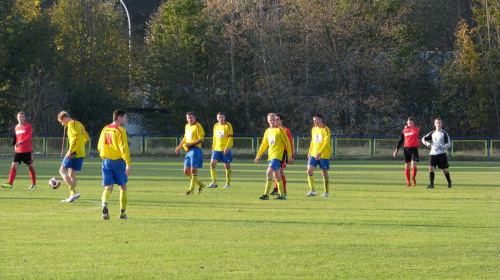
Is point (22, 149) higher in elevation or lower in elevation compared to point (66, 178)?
higher

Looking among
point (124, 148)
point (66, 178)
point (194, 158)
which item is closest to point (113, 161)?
point (124, 148)

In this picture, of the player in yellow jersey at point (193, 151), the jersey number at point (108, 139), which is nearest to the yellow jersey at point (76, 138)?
the player in yellow jersey at point (193, 151)

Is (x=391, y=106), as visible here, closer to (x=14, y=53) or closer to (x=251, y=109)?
(x=251, y=109)

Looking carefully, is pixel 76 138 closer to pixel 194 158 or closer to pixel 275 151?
pixel 194 158

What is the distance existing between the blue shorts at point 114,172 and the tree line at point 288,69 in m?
35.2

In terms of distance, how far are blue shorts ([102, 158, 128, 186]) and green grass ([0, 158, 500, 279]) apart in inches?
24.4

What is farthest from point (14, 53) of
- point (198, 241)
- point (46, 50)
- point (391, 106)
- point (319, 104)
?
point (198, 241)

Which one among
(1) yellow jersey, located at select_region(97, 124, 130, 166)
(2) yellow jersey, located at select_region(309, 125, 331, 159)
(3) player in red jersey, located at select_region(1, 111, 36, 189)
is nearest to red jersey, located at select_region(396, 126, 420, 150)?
(2) yellow jersey, located at select_region(309, 125, 331, 159)

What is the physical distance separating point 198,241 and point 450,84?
131ft

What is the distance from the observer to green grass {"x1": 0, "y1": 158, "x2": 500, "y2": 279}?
770cm

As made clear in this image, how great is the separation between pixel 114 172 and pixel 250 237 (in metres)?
3.09

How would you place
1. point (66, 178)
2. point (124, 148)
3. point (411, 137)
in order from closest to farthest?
point (124, 148)
point (66, 178)
point (411, 137)

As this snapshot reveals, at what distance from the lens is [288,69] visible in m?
48.6

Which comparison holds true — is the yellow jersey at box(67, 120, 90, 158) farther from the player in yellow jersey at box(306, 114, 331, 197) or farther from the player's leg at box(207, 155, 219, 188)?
the player in yellow jersey at box(306, 114, 331, 197)
